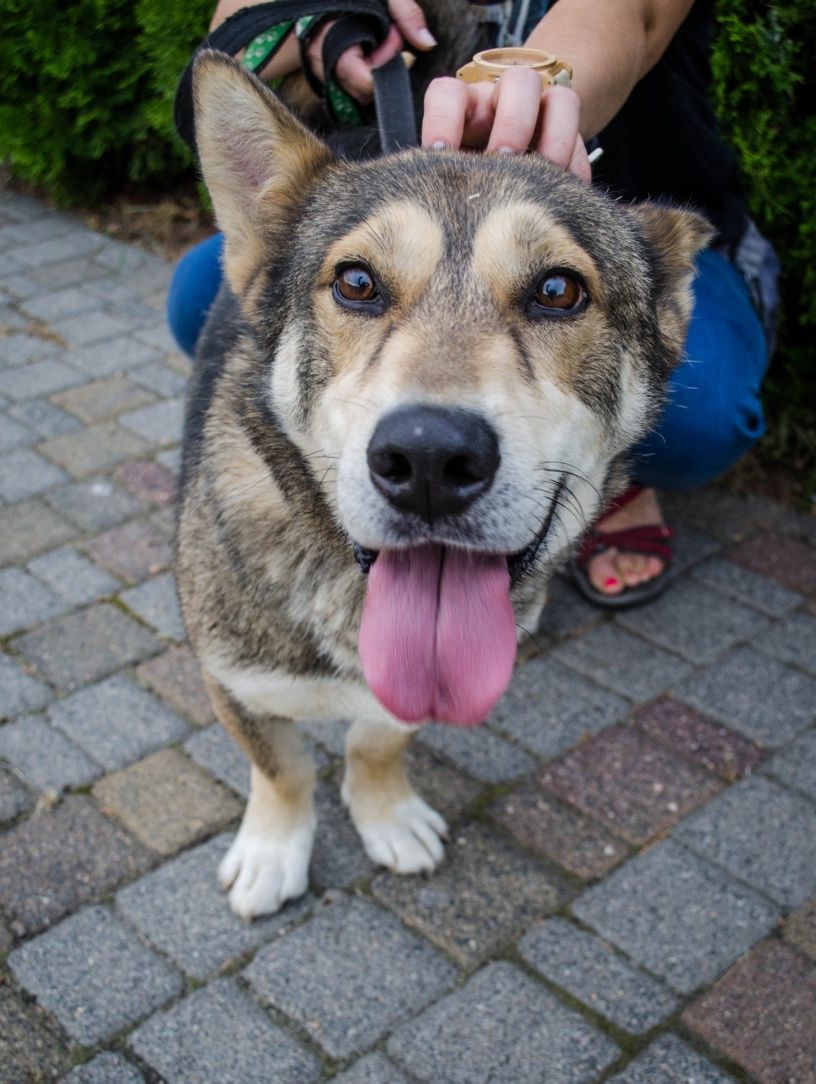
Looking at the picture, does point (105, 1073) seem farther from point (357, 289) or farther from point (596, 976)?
point (357, 289)

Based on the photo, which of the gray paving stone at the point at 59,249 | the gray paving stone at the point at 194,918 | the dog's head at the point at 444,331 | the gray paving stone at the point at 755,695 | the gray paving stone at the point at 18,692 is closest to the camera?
the dog's head at the point at 444,331

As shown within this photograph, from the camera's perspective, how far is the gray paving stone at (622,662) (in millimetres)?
3715

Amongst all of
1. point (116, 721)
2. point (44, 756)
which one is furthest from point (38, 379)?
point (44, 756)

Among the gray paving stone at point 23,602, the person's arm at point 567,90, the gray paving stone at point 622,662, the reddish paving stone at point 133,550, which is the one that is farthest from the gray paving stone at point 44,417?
the person's arm at point 567,90

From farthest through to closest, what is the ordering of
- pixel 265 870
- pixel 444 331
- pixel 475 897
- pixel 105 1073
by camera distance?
pixel 475 897, pixel 265 870, pixel 105 1073, pixel 444 331

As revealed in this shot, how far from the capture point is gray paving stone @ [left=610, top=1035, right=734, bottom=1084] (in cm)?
242

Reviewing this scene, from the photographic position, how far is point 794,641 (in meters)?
3.94

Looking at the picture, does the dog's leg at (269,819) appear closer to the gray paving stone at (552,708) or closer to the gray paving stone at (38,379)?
the gray paving stone at (552,708)

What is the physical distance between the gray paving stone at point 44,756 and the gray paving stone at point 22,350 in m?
2.59

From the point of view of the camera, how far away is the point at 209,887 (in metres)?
2.88

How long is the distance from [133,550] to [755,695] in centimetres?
245

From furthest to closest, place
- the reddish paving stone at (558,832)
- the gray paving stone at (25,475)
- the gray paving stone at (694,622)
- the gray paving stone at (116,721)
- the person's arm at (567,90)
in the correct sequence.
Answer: the gray paving stone at (25,475) → the gray paving stone at (694,622) → the gray paving stone at (116,721) → the reddish paving stone at (558,832) → the person's arm at (567,90)

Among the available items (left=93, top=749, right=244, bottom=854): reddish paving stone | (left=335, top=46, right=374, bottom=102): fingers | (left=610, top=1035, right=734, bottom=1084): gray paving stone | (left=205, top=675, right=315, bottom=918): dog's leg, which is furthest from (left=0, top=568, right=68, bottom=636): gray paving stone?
(left=610, top=1035, right=734, bottom=1084): gray paving stone

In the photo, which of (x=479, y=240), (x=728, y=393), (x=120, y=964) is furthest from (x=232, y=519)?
(x=728, y=393)
